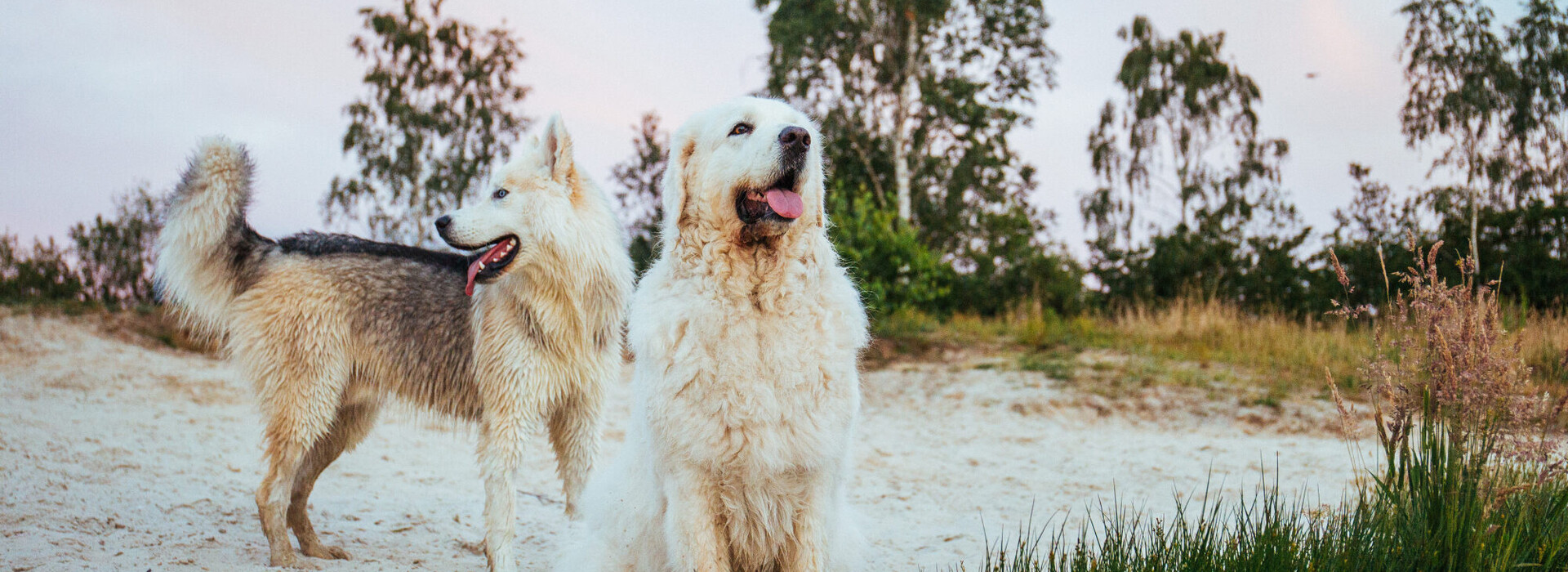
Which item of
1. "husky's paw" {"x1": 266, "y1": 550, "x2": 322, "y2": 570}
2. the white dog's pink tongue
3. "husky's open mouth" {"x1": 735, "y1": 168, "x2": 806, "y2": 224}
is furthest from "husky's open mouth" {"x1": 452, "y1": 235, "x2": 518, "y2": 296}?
the white dog's pink tongue

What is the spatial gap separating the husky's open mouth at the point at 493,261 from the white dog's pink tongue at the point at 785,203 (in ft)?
6.73

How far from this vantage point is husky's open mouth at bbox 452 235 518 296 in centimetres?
455

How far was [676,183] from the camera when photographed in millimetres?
3227

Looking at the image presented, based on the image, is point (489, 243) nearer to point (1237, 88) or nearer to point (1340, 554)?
point (1340, 554)

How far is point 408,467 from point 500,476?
4.13 m

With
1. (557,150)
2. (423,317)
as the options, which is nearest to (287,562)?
(423,317)

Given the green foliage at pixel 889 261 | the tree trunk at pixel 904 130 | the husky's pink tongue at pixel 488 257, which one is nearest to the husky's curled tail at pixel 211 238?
the husky's pink tongue at pixel 488 257

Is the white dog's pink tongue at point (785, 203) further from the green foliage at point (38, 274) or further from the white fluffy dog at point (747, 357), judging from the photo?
the green foliage at point (38, 274)

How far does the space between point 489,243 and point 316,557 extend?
205 cm

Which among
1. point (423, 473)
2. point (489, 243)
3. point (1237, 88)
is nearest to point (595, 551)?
point (489, 243)

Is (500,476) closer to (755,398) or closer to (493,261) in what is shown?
(493,261)

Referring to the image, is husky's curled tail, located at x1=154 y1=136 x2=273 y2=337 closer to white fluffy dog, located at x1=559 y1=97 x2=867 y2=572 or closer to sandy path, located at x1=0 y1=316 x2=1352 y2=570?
sandy path, located at x1=0 y1=316 x2=1352 y2=570

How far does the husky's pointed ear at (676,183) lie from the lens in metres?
3.19

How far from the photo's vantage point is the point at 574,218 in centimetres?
475
